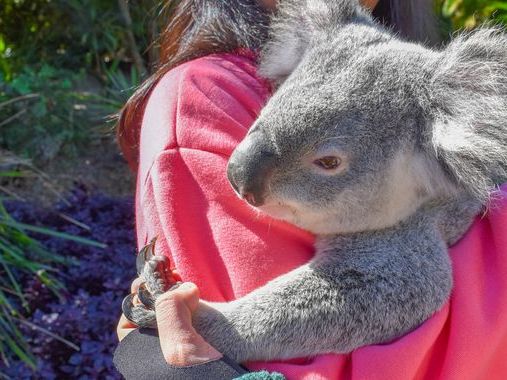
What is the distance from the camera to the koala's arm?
1.17 meters

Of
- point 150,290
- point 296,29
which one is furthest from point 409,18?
point 150,290

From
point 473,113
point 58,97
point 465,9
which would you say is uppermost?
point 473,113

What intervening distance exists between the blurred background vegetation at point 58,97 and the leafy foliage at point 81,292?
60mm

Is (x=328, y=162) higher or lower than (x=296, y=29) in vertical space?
lower

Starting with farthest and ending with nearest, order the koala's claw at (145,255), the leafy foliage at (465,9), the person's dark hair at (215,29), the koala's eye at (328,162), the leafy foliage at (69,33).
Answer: the leafy foliage at (465,9)
the leafy foliage at (69,33)
the person's dark hair at (215,29)
the koala's claw at (145,255)
the koala's eye at (328,162)

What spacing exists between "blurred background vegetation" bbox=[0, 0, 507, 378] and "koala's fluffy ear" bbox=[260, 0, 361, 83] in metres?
1.58

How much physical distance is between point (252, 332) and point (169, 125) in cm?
40

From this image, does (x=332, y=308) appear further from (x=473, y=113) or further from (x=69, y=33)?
(x=69, y=33)

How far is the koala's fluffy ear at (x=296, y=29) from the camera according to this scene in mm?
1349

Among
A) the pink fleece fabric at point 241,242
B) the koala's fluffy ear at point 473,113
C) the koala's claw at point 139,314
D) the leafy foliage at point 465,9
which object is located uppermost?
the koala's fluffy ear at point 473,113

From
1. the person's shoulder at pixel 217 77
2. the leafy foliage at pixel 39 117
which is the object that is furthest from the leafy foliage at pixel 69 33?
the person's shoulder at pixel 217 77

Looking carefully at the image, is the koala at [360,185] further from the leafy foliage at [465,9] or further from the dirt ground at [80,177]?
the leafy foliage at [465,9]

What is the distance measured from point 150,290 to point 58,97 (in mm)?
2551

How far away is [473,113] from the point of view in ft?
3.65
